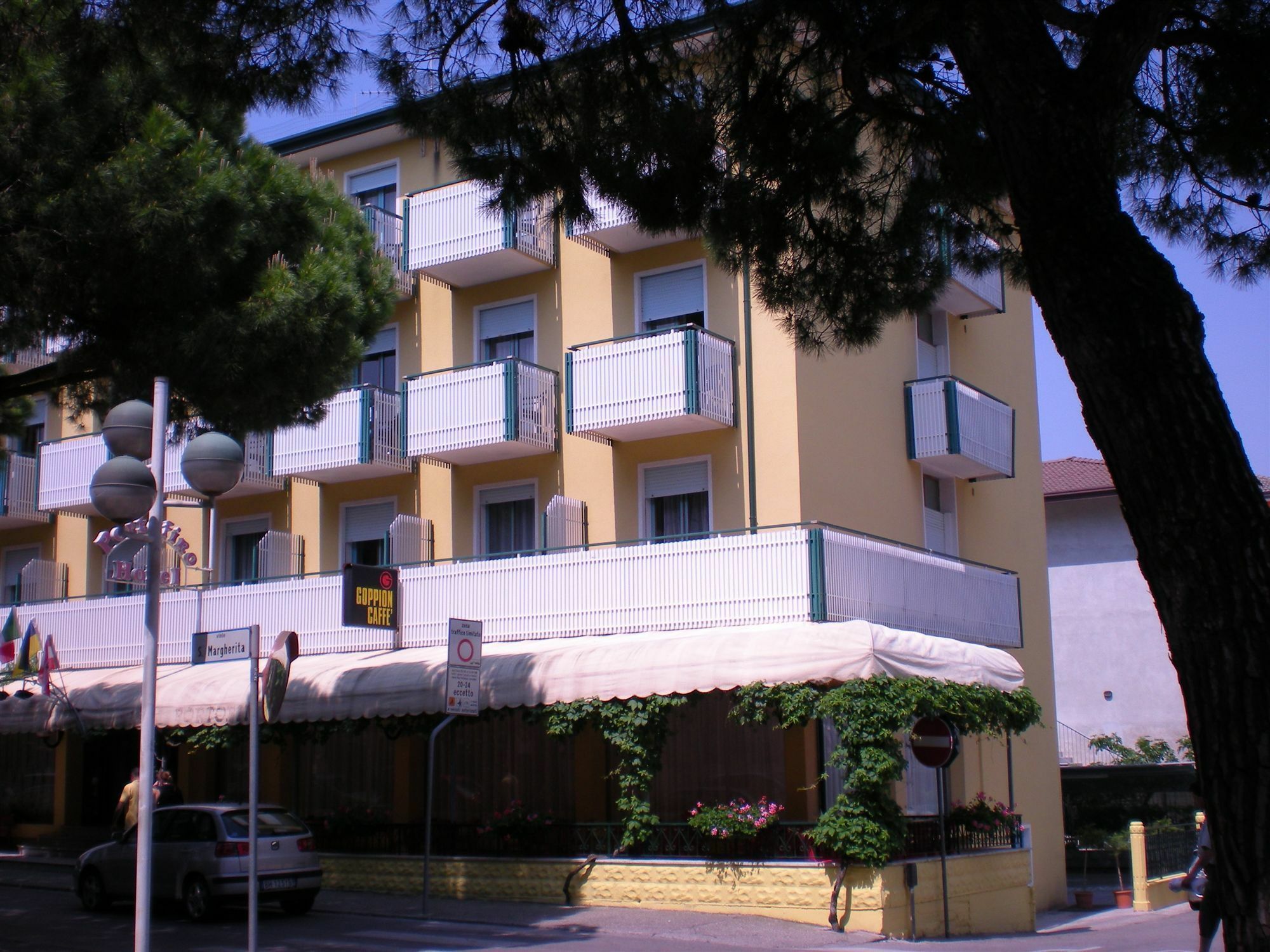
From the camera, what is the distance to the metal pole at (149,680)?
32.9 feet

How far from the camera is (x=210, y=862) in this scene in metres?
17.0

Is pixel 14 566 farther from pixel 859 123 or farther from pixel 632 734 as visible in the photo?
pixel 859 123

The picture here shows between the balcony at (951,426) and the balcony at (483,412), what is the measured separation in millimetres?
5786

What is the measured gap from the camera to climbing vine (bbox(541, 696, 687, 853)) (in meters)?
17.8

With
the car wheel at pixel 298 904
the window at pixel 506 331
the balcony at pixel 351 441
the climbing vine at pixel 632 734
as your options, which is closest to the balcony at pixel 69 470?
the balcony at pixel 351 441

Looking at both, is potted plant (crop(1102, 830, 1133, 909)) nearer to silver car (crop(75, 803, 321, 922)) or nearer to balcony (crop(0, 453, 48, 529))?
silver car (crop(75, 803, 321, 922))

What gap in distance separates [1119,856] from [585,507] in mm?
12851

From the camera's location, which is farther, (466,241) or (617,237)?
(466,241)

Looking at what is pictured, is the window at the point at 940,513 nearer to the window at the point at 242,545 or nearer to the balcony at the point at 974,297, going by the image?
the balcony at the point at 974,297

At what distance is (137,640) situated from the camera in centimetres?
2377

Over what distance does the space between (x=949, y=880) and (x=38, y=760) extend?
17241mm

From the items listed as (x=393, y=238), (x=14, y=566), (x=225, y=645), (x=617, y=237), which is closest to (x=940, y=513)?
(x=617, y=237)

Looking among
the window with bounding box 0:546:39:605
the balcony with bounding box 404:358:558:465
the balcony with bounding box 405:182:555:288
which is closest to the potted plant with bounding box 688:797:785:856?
the balcony with bounding box 404:358:558:465

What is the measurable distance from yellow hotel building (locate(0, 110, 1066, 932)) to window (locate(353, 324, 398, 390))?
51 millimetres
